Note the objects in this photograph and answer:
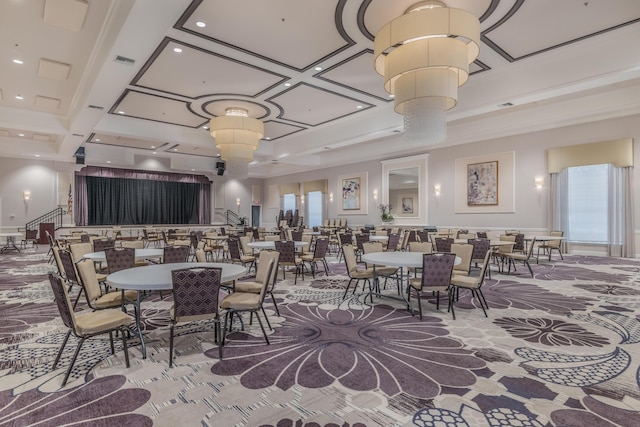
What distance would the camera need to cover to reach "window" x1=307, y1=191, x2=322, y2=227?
19516 mm

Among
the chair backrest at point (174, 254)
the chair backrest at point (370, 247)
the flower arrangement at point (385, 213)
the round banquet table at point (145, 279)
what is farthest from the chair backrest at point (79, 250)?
the flower arrangement at point (385, 213)

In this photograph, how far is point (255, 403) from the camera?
256 centimetres

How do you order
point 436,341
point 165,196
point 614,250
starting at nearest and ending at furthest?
point 436,341, point 614,250, point 165,196

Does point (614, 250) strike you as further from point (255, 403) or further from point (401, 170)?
point (255, 403)

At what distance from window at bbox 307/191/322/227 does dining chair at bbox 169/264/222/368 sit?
16228 millimetres

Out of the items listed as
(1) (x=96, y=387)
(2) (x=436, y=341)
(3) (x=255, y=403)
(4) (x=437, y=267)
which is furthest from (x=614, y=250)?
(1) (x=96, y=387)

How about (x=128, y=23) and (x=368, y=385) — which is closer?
(x=368, y=385)

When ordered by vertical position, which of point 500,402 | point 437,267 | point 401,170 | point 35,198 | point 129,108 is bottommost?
point 500,402

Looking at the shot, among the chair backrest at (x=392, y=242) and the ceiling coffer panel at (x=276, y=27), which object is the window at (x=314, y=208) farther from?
the ceiling coffer panel at (x=276, y=27)

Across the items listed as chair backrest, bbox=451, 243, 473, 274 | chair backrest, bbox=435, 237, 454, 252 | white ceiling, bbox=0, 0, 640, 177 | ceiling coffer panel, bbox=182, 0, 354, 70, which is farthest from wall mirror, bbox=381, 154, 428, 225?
chair backrest, bbox=451, 243, 473, 274

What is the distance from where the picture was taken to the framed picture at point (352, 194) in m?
16.9

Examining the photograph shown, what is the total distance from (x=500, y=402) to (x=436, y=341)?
1216 millimetres

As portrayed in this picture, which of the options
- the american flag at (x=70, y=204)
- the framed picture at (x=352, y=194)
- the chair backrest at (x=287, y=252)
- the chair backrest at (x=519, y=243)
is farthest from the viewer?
the framed picture at (x=352, y=194)

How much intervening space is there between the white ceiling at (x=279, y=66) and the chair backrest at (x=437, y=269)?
12.1ft
